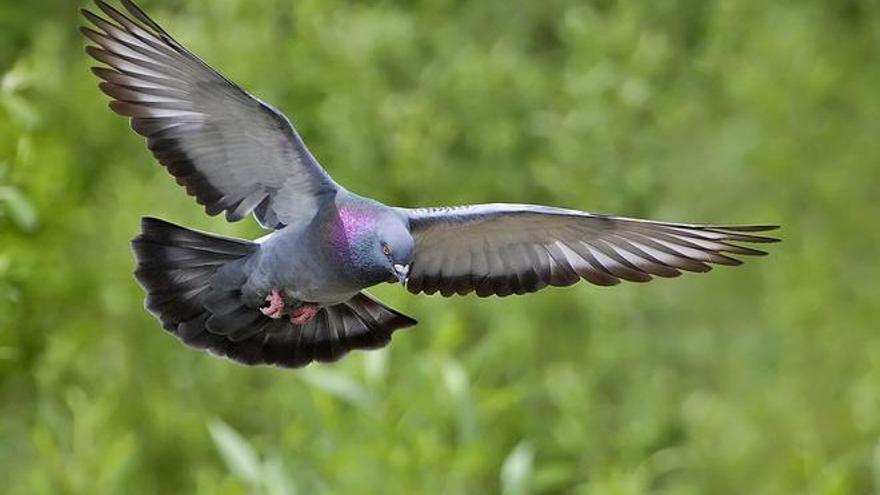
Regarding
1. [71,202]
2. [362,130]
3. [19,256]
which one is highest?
[362,130]

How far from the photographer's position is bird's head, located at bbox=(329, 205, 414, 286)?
3312 millimetres

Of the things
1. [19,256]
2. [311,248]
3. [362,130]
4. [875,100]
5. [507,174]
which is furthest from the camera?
[875,100]

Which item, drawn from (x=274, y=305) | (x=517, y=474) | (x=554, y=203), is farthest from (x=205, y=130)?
(x=554, y=203)

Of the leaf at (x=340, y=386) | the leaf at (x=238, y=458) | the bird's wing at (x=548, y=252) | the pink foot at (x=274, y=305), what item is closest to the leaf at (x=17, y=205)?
the pink foot at (x=274, y=305)

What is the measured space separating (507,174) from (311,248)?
451 centimetres

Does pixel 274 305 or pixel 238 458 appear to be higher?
pixel 274 305

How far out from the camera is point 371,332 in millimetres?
3941

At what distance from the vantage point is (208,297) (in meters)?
3.72

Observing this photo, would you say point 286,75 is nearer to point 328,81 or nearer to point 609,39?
point 328,81

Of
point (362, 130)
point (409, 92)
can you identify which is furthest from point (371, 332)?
point (409, 92)

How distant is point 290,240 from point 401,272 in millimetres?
356

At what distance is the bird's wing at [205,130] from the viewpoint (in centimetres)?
351

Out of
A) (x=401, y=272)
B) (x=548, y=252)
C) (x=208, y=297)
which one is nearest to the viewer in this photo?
(x=401, y=272)

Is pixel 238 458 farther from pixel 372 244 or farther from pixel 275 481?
pixel 372 244
